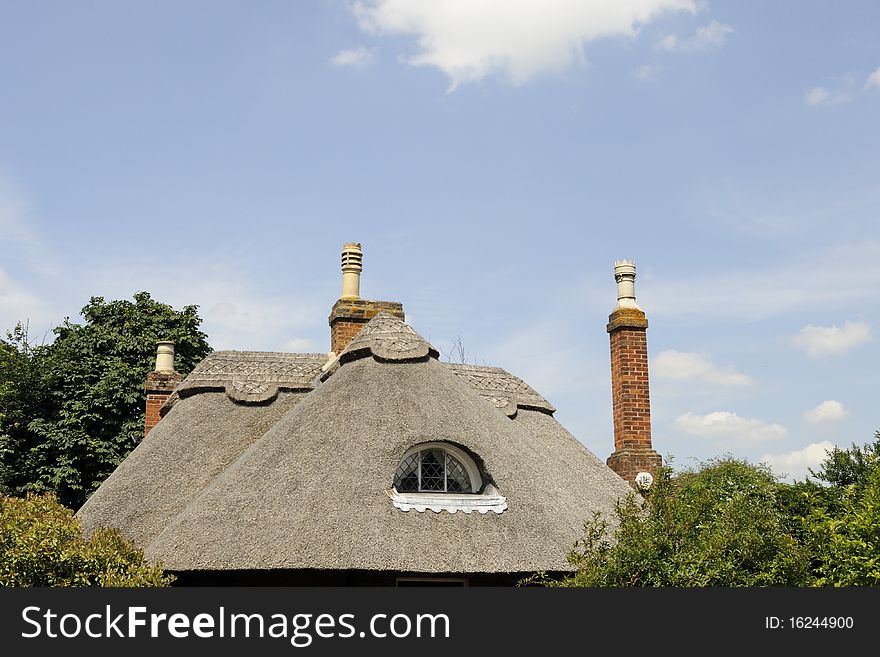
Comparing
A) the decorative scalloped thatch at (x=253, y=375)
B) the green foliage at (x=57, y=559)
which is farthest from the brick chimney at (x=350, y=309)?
the green foliage at (x=57, y=559)

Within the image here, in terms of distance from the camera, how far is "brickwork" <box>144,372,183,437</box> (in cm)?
2038

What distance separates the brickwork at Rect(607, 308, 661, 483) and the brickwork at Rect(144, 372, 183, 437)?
9.22 meters

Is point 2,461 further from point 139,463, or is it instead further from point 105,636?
point 105,636

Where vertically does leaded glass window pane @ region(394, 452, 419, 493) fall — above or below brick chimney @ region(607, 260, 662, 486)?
below

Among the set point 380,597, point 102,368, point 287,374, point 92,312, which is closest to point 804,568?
point 380,597

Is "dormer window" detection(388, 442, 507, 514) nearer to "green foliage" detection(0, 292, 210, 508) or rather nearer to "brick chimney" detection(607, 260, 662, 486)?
"brick chimney" detection(607, 260, 662, 486)

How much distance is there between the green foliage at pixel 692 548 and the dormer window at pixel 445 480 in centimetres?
247

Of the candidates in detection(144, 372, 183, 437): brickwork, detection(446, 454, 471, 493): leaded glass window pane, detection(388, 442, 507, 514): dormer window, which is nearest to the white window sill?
detection(388, 442, 507, 514): dormer window

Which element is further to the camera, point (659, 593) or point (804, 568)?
point (804, 568)

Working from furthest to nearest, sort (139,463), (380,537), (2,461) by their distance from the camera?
(2,461) < (139,463) < (380,537)

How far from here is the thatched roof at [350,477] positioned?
12336mm

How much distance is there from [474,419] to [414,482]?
4.94ft

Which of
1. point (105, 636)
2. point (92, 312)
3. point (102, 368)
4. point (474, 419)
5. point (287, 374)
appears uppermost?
point (92, 312)

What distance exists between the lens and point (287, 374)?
18188mm
